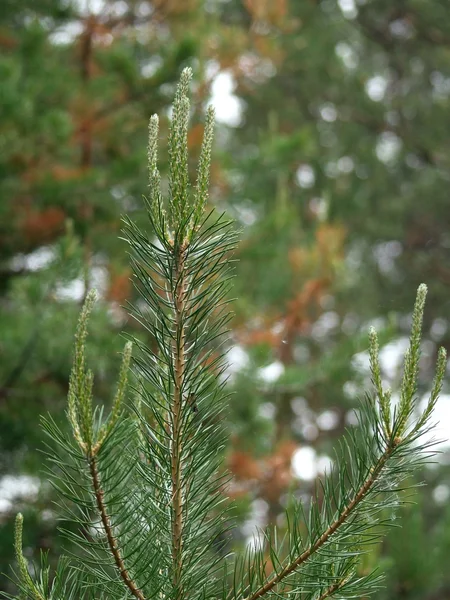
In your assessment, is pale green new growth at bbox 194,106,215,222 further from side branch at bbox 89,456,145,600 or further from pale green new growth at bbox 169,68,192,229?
side branch at bbox 89,456,145,600

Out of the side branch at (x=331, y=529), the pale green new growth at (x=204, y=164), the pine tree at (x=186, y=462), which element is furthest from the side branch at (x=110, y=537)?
the pale green new growth at (x=204, y=164)

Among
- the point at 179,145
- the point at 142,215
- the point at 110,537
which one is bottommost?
the point at 110,537

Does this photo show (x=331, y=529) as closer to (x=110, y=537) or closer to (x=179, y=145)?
(x=110, y=537)

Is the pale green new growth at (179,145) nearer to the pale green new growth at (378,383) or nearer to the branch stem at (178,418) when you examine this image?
the branch stem at (178,418)

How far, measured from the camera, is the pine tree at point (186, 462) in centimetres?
93

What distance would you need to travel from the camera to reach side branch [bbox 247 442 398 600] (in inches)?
38.1

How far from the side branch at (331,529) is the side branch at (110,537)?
16 centimetres

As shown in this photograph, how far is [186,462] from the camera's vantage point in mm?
1070

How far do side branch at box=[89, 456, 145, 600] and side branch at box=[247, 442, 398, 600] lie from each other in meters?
0.16

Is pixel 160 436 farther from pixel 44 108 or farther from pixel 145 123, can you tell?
pixel 145 123

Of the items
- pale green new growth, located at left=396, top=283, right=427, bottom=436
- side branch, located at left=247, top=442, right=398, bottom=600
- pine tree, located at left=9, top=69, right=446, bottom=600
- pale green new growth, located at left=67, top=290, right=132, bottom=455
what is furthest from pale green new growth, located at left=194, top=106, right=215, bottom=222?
side branch, located at left=247, top=442, right=398, bottom=600

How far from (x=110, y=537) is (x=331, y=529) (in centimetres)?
29

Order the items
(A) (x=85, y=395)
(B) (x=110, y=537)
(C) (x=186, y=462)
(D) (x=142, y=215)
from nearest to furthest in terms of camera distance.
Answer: (A) (x=85, y=395)
(B) (x=110, y=537)
(C) (x=186, y=462)
(D) (x=142, y=215)

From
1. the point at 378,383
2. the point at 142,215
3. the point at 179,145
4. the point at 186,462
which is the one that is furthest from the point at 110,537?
the point at 142,215
